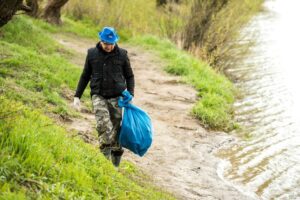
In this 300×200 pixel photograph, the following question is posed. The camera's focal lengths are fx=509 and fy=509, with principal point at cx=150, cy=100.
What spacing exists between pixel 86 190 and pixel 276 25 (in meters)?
27.9

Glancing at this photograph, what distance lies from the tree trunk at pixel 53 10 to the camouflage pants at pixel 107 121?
13525 millimetres

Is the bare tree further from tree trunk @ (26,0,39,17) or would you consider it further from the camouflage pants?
tree trunk @ (26,0,39,17)

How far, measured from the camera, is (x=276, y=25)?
3097cm

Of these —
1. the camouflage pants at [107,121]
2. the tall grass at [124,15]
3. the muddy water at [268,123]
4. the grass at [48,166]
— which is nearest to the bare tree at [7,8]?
the grass at [48,166]

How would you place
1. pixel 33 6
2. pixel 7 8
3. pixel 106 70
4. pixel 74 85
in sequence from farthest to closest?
pixel 33 6 → pixel 74 85 → pixel 106 70 → pixel 7 8

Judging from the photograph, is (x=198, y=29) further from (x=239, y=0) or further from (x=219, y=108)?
(x=219, y=108)

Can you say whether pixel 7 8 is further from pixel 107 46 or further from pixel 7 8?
pixel 107 46

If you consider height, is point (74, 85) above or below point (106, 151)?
below

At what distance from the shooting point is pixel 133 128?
279 inches

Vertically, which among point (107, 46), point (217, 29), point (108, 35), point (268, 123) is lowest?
point (268, 123)

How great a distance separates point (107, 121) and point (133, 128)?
403 mm

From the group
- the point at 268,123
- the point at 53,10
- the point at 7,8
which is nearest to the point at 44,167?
the point at 7,8

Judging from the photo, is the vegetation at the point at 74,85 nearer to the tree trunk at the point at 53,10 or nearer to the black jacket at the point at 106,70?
the tree trunk at the point at 53,10

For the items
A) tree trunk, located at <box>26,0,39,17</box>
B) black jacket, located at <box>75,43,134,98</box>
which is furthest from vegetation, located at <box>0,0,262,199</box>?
black jacket, located at <box>75,43,134,98</box>
